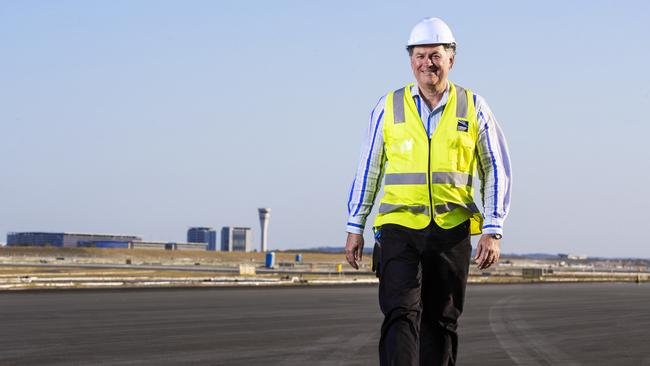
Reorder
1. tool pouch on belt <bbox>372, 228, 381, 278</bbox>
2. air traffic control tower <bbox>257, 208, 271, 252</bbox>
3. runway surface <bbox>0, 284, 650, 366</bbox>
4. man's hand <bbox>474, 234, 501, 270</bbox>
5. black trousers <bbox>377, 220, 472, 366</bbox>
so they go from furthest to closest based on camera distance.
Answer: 1. air traffic control tower <bbox>257, 208, 271, 252</bbox>
2. runway surface <bbox>0, 284, 650, 366</bbox>
3. tool pouch on belt <bbox>372, 228, 381, 278</bbox>
4. man's hand <bbox>474, 234, 501, 270</bbox>
5. black trousers <bbox>377, 220, 472, 366</bbox>

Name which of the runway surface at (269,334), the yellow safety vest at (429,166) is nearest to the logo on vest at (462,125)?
the yellow safety vest at (429,166)

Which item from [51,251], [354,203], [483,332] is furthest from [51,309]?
[51,251]

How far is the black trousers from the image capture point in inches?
228

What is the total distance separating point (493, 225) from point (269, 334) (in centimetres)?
890

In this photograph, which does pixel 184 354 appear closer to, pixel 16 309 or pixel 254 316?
pixel 254 316

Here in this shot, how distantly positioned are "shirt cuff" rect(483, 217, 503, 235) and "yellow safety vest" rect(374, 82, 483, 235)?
82 millimetres

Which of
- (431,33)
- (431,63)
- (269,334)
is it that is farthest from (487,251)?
(269,334)

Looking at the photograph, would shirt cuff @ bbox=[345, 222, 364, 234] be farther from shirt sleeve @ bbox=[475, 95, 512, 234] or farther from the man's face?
the man's face

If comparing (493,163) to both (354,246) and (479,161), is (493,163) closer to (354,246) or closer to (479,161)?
(479,161)

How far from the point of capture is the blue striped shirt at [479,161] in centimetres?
607

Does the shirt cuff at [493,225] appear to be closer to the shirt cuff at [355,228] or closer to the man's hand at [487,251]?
the man's hand at [487,251]

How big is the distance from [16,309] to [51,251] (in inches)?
5706

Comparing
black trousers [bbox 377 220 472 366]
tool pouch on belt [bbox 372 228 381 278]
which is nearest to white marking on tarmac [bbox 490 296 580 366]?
black trousers [bbox 377 220 472 366]

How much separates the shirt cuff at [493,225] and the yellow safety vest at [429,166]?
82 millimetres
